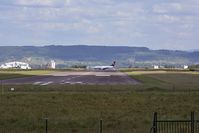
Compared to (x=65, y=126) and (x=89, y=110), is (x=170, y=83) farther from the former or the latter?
(x=65, y=126)

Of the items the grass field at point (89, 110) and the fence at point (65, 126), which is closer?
the fence at point (65, 126)

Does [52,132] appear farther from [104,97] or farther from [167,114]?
[104,97]

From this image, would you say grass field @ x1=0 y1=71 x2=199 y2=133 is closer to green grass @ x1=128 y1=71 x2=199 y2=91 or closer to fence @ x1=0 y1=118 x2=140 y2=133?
fence @ x1=0 y1=118 x2=140 y2=133

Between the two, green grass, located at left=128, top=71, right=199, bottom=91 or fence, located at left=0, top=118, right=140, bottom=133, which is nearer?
fence, located at left=0, top=118, right=140, bottom=133

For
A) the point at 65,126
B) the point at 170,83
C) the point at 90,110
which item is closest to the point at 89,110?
the point at 90,110

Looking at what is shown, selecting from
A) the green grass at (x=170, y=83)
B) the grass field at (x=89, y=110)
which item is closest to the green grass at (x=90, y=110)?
the grass field at (x=89, y=110)

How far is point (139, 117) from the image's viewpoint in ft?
135

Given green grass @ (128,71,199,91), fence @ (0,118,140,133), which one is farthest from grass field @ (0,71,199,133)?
green grass @ (128,71,199,91)

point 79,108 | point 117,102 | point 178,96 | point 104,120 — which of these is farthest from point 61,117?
point 178,96

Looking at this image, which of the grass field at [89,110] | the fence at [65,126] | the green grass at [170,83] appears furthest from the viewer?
the green grass at [170,83]

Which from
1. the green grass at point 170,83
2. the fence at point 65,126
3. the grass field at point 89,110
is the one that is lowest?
the fence at point 65,126

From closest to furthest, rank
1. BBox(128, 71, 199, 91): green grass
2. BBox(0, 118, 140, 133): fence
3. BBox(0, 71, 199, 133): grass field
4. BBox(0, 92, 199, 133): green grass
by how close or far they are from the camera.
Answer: BBox(0, 118, 140, 133): fence, BBox(0, 71, 199, 133): grass field, BBox(0, 92, 199, 133): green grass, BBox(128, 71, 199, 91): green grass

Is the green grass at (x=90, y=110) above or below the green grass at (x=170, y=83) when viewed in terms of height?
below

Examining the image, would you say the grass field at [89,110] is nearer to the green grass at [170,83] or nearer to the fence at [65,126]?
the fence at [65,126]
